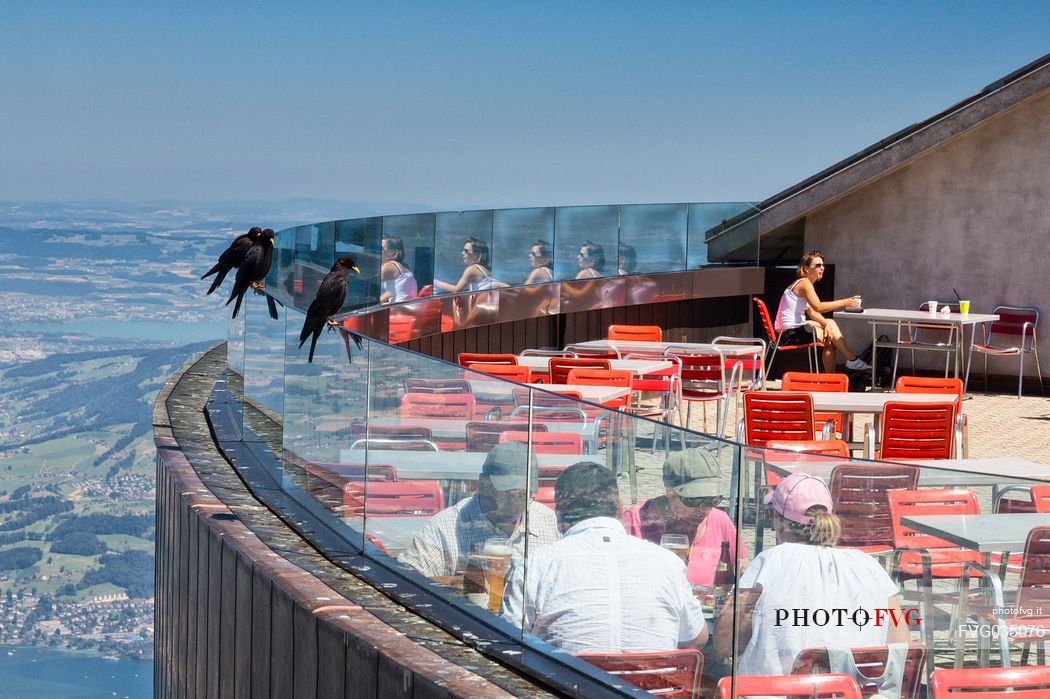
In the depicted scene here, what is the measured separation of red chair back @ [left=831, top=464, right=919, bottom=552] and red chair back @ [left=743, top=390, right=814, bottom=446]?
4.17 m

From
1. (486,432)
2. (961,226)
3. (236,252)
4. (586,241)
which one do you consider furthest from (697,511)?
(961,226)

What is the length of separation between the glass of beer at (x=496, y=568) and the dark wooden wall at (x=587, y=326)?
8888 millimetres

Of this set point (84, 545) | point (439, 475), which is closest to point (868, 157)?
point (439, 475)

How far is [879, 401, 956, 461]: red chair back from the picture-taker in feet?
24.7

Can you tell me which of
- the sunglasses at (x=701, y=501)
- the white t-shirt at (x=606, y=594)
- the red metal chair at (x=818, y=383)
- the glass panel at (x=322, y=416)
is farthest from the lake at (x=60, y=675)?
the sunglasses at (x=701, y=501)

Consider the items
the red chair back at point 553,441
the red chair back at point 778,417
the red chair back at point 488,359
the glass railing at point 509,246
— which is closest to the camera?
the red chair back at point 553,441

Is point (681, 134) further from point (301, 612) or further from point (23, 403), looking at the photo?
point (301, 612)

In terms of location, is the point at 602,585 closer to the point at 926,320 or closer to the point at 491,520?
the point at 491,520

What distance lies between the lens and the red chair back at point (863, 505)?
11.4ft

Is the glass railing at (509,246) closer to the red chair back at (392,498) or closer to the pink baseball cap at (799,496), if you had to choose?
the red chair back at (392,498)

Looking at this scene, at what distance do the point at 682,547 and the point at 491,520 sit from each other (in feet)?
3.23

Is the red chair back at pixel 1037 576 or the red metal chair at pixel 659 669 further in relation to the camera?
the red metal chair at pixel 659 669

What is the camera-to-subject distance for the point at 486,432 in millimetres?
4465

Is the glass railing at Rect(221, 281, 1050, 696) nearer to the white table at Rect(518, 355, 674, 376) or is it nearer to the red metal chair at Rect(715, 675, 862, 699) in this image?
the red metal chair at Rect(715, 675, 862, 699)
